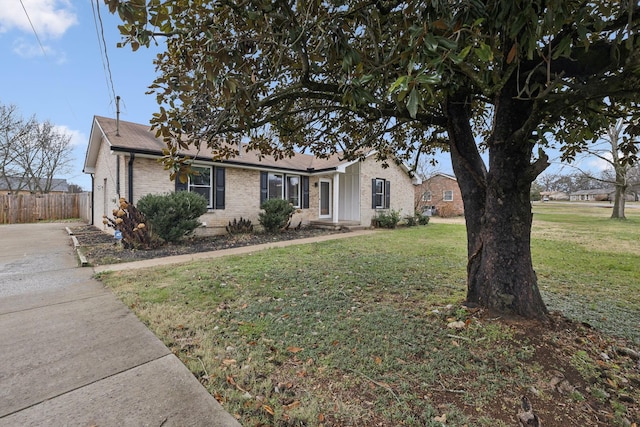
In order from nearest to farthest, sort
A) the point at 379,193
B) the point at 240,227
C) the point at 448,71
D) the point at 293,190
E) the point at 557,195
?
the point at 448,71 < the point at 240,227 < the point at 293,190 < the point at 379,193 < the point at 557,195

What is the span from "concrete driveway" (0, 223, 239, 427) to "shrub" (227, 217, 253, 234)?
6.76 metres

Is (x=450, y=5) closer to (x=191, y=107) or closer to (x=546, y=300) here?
(x=191, y=107)

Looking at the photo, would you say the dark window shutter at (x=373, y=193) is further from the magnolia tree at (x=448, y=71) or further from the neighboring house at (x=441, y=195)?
the neighboring house at (x=441, y=195)

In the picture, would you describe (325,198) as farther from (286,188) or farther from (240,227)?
(240,227)

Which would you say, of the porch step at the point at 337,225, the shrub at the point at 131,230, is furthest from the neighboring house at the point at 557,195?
the shrub at the point at 131,230

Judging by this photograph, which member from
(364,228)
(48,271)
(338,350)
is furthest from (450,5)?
(364,228)

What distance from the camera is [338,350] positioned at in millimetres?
2791

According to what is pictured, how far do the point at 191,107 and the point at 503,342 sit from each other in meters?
4.22

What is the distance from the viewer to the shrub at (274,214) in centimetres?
1171

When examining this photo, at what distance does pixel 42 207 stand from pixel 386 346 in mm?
24196

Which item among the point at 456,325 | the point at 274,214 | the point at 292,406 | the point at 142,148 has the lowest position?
the point at 292,406

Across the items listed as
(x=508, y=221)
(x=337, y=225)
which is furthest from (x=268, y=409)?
(x=337, y=225)

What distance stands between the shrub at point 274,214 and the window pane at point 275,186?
1422mm

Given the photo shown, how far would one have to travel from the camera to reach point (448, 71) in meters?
2.82
